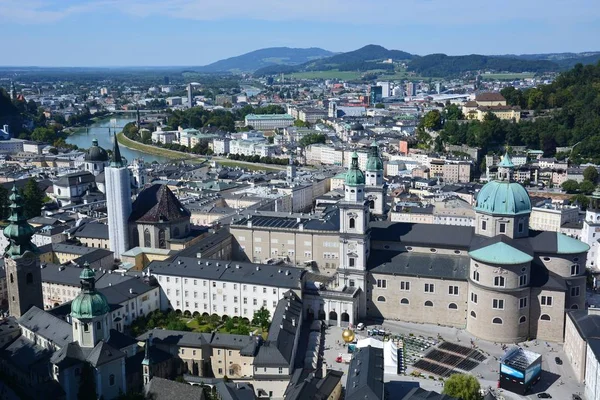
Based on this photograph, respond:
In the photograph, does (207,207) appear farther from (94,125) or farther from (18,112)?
(94,125)

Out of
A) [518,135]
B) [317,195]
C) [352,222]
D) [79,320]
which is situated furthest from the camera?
[518,135]

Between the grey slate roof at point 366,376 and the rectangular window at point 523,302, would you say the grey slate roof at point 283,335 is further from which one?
the rectangular window at point 523,302

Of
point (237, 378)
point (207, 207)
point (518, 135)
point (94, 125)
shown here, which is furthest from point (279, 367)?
point (94, 125)

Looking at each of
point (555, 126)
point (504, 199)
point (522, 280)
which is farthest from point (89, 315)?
point (555, 126)

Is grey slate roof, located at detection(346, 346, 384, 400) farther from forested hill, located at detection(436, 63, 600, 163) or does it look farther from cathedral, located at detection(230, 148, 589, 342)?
forested hill, located at detection(436, 63, 600, 163)

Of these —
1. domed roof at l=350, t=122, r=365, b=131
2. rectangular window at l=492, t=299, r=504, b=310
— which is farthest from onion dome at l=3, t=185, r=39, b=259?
domed roof at l=350, t=122, r=365, b=131

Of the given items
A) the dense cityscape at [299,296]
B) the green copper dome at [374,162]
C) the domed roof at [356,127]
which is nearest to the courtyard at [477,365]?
the dense cityscape at [299,296]

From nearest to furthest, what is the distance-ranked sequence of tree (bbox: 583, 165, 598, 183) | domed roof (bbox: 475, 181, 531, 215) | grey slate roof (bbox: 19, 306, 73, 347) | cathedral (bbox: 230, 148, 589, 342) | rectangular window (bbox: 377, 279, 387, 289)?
grey slate roof (bbox: 19, 306, 73, 347) → cathedral (bbox: 230, 148, 589, 342) → domed roof (bbox: 475, 181, 531, 215) → rectangular window (bbox: 377, 279, 387, 289) → tree (bbox: 583, 165, 598, 183)
